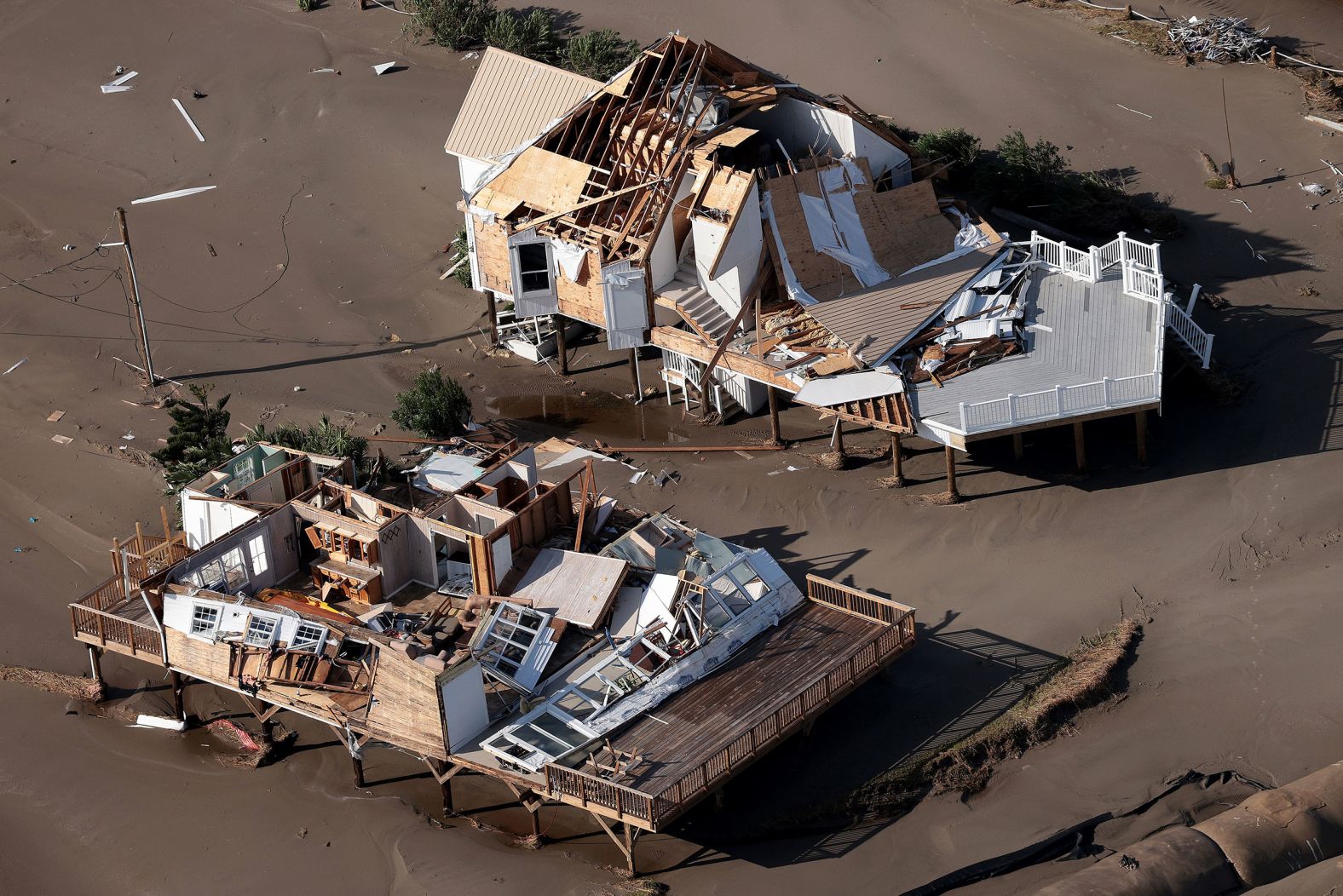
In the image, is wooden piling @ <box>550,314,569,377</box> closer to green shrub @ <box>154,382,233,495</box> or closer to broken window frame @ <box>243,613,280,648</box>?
green shrub @ <box>154,382,233,495</box>

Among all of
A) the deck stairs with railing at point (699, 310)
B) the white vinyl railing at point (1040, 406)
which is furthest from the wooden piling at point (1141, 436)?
the deck stairs with railing at point (699, 310)

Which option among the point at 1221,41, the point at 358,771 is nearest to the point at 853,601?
the point at 358,771

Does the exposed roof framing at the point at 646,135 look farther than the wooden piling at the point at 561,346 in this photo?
No

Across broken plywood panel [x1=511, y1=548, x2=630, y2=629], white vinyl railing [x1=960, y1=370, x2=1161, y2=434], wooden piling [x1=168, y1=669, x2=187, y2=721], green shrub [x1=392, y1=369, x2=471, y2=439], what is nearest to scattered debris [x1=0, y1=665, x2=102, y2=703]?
wooden piling [x1=168, y1=669, x2=187, y2=721]

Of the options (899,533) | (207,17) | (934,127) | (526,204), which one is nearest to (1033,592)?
(899,533)

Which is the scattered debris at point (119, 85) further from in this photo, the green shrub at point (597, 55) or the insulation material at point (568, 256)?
the insulation material at point (568, 256)

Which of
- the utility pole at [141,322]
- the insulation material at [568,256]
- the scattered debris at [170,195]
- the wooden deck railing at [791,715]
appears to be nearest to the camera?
the wooden deck railing at [791,715]

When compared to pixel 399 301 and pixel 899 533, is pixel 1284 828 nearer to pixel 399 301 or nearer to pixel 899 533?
pixel 899 533
